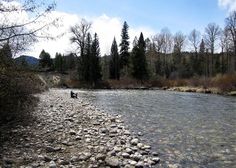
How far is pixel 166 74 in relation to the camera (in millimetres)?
85875

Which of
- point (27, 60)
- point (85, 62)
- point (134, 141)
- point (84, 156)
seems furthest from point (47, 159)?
point (85, 62)

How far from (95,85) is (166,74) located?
87.6 feet

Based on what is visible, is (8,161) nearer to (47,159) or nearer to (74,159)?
(47,159)

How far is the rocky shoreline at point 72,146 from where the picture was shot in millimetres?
9289

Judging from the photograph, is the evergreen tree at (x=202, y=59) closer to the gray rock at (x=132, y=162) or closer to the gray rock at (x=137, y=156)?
the gray rock at (x=137, y=156)

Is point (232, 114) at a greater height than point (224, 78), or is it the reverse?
point (224, 78)

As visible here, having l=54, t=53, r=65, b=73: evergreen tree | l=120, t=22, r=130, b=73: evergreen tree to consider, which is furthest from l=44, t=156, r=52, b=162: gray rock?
l=54, t=53, r=65, b=73: evergreen tree

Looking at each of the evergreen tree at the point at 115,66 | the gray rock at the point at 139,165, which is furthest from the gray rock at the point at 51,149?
the evergreen tree at the point at 115,66

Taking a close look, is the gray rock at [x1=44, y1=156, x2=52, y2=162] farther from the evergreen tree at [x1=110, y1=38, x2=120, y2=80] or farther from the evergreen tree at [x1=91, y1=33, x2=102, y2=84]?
the evergreen tree at [x1=110, y1=38, x2=120, y2=80]

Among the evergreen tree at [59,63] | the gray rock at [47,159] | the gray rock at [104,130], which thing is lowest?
the gray rock at [47,159]

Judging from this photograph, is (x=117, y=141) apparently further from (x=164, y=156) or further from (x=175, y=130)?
(x=175, y=130)

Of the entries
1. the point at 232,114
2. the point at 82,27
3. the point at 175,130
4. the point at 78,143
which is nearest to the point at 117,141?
the point at 78,143

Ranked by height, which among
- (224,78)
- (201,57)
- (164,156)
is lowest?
(164,156)

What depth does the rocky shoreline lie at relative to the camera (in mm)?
9289
